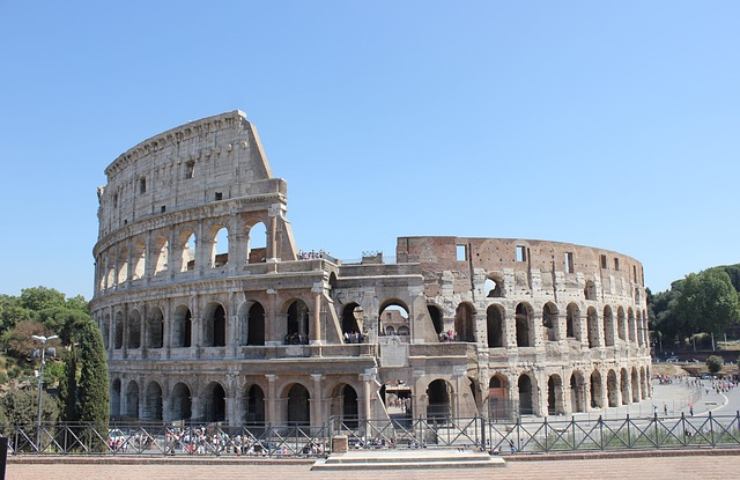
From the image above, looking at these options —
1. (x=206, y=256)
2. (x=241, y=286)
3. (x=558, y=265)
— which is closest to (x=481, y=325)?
(x=558, y=265)

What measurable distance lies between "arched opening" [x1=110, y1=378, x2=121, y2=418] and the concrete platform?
22.2m

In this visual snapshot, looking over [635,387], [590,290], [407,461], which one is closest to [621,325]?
[635,387]

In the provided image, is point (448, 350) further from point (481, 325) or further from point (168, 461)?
point (168, 461)

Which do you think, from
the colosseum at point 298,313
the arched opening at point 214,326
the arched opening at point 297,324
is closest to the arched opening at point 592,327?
the colosseum at point 298,313

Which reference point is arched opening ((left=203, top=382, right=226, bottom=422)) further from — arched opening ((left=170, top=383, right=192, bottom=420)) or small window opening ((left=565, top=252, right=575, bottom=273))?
small window opening ((left=565, top=252, right=575, bottom=273))

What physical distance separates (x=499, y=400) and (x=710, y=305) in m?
54.1

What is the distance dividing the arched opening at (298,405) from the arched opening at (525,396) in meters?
11.0

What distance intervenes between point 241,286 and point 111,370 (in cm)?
1147

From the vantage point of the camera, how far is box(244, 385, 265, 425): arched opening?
94.7 feet

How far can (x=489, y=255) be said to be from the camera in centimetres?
3177

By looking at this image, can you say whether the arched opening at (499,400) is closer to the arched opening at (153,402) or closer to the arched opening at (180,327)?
the arched opening at (180,327)

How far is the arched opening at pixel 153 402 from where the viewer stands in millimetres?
31564

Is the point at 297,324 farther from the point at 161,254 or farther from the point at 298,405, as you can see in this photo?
the point at 161,254

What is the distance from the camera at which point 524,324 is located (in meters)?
34.9
